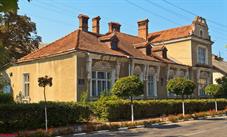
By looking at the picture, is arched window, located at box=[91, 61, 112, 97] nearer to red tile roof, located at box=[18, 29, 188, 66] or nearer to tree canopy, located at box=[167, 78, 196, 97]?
red tile roof, located at box=[18, 29, 188, 66]

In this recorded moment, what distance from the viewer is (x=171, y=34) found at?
41.2 metres

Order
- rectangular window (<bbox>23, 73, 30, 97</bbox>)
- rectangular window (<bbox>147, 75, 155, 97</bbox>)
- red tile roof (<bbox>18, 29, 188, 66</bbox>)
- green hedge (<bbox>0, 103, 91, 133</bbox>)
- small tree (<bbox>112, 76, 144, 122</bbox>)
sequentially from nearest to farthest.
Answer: green hedge (<bbox>0, 103, 91, 133</bbox>)
small tree (<bbox>112, 76, 144, 122</bbox>)
red tile roof (<bbox>18, 29, 188, 66</bbox>)
rectangular window (<bbox>23, 73, 30, 97</bbox>)
rectangular window (<bbox>147, 75, 155, 97</bbox>)

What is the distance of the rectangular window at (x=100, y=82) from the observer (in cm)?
2610

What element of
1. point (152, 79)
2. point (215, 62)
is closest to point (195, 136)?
point (152, 79)

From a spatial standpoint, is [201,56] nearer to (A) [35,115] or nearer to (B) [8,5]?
(A) [35,115]

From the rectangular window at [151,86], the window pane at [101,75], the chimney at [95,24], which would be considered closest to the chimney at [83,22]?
the chimney at [95,24]

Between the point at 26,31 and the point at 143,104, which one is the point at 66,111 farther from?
the point at 26,31

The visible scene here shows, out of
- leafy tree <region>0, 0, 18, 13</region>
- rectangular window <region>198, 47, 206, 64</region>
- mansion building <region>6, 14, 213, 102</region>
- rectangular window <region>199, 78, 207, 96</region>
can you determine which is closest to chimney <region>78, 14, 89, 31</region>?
mansion building <region>6, 14, 213, 102</region>

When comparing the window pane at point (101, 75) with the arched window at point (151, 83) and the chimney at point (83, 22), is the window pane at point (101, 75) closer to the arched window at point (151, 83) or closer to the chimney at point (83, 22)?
the chimney at point (83, 22)

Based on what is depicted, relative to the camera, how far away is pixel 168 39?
40.3 m

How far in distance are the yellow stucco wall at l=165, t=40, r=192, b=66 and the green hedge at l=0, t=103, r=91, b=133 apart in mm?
22077

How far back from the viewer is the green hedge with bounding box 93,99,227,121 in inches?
835

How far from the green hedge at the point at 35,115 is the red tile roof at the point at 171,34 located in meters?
23.0

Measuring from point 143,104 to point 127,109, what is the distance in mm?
1819
